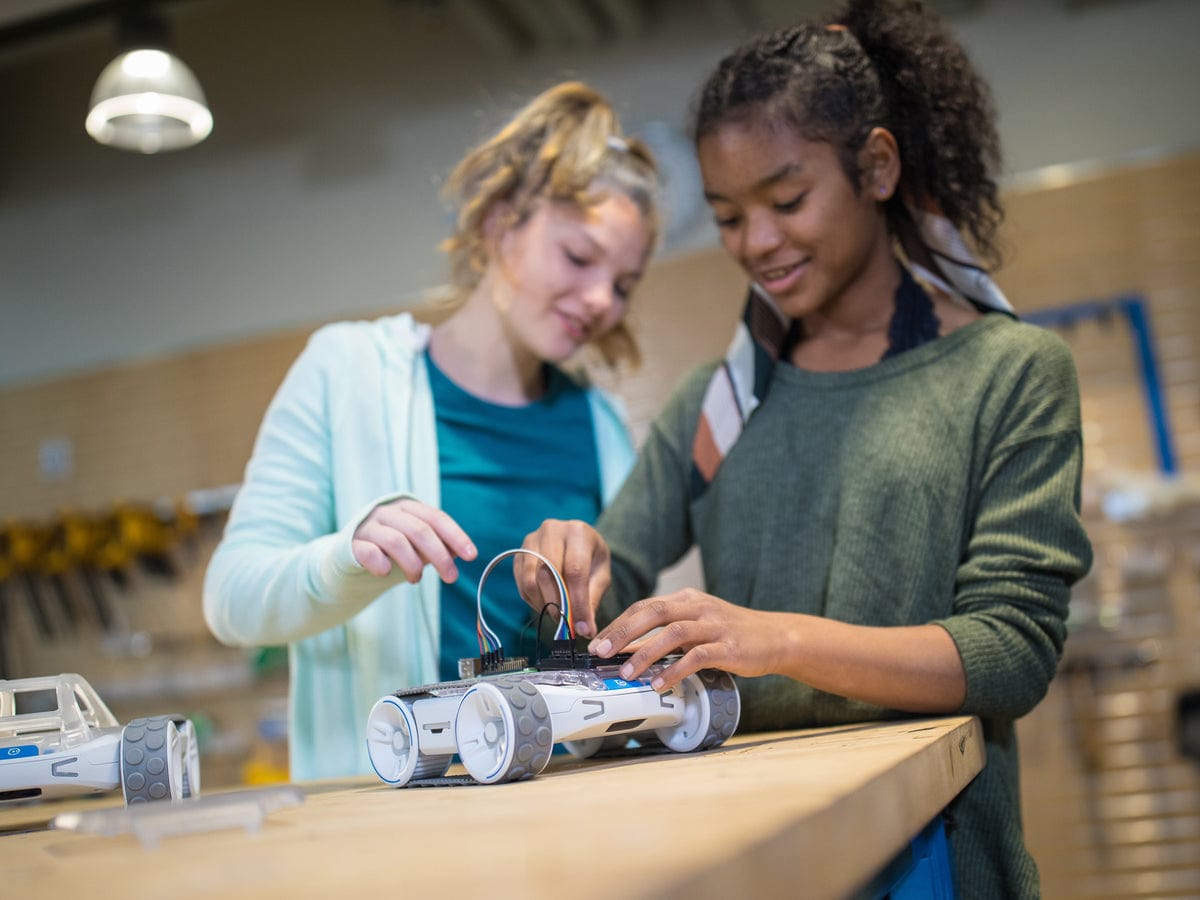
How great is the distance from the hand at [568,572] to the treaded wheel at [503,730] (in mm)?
270

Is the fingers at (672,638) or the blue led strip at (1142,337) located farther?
the blue led strip at (1142,337)

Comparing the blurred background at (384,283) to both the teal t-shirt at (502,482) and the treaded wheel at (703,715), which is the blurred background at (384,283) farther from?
the treaded wheel at (703,715)

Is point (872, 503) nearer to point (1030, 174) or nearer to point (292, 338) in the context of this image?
point (1030, 174)

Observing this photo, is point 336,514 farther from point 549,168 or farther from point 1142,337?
point 1142,337

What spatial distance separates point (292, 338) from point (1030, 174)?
2.60 meters

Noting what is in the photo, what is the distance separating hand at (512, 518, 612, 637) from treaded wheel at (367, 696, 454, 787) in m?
0.23

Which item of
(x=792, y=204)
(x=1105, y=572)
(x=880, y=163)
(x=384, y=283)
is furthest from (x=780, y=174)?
(x=384, y=283)

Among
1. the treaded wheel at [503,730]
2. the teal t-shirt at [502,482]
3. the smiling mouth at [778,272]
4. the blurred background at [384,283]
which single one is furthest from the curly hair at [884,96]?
the blurred background at [384,283]

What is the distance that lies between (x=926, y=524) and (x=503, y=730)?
592 mm

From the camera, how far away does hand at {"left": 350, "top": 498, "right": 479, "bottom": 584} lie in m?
1.11

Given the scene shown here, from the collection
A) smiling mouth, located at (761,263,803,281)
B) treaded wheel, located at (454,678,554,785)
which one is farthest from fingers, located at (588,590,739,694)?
smiling mouth, located at (761,263,803,281)

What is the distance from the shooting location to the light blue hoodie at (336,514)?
1.44 metres

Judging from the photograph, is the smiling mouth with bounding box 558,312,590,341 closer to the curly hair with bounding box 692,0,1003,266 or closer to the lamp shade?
the curly hair with bounding box 692,0,1003,266

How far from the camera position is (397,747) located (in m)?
1.03
